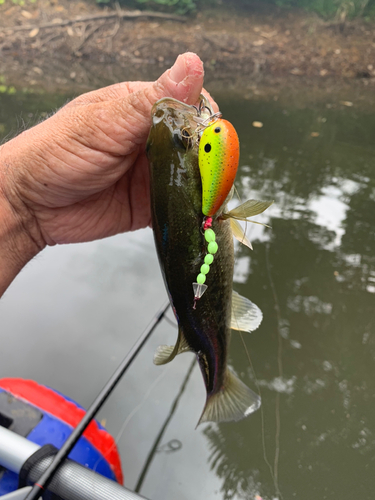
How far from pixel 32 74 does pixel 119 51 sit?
2.69 meters

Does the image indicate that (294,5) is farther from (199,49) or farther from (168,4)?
(168,4)

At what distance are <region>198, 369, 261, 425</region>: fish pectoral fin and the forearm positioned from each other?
1081 millimetres

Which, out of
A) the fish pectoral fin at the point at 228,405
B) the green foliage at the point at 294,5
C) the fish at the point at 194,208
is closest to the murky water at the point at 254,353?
the fish pectoral fin at the point at 228,405

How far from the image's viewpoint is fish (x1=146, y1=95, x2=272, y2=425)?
98 cm

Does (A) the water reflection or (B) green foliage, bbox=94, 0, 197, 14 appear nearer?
(A) the water reflection

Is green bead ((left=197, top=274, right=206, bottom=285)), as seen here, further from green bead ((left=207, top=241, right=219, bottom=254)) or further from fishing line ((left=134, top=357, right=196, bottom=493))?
fishing line ((left=134, top=357, right=196, bottom=493))

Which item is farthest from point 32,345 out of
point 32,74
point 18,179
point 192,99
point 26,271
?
point 32,74

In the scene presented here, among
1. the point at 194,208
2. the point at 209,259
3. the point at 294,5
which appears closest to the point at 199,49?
the point at 294,5

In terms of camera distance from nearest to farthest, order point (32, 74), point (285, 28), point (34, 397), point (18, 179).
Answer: point (18, 179), point (34, 397), point (32, 74), point (285, 28)

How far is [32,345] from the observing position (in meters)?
2.49

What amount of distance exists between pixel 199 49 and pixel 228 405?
10060 mm

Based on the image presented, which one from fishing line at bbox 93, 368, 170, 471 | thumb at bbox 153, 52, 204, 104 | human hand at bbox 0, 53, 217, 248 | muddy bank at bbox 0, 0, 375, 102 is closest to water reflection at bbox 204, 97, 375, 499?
fishing line at bbox 93, 368, 170, 471

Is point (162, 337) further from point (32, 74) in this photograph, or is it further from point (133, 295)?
point (32, 74)

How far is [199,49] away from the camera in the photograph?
9.47 m
